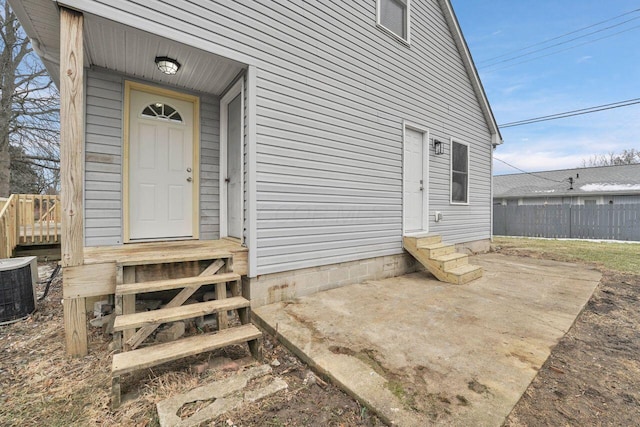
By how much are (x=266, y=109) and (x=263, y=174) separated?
74cm

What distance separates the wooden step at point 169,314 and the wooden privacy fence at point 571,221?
14637 millimetres

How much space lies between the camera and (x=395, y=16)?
481 centimetres

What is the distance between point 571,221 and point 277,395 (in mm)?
15162

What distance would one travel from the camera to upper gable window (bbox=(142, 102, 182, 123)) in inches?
139

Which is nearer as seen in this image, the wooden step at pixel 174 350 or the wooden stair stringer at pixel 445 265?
the wooden step at pixel 174 350

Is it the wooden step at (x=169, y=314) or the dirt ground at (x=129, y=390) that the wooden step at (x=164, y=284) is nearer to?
the wooden step at (x=169, y=314)

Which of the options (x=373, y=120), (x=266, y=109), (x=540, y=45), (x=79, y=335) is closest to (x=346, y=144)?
(x=373, y=120)

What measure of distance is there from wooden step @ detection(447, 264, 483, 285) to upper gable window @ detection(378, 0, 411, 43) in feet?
13.2

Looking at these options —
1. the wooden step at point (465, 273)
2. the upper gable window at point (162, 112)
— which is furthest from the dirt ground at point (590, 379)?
the upper gable window at point (162, 112)

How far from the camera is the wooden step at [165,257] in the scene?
240 cm

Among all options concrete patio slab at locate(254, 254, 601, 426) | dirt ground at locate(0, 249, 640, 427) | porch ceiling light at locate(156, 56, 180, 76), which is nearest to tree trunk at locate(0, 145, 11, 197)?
dirt ground at locate(0, 249, 640, 427)

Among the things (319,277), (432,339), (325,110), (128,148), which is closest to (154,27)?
(128,148)

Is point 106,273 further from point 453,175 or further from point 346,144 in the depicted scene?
point 453,175

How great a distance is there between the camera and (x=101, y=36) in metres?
2.58
